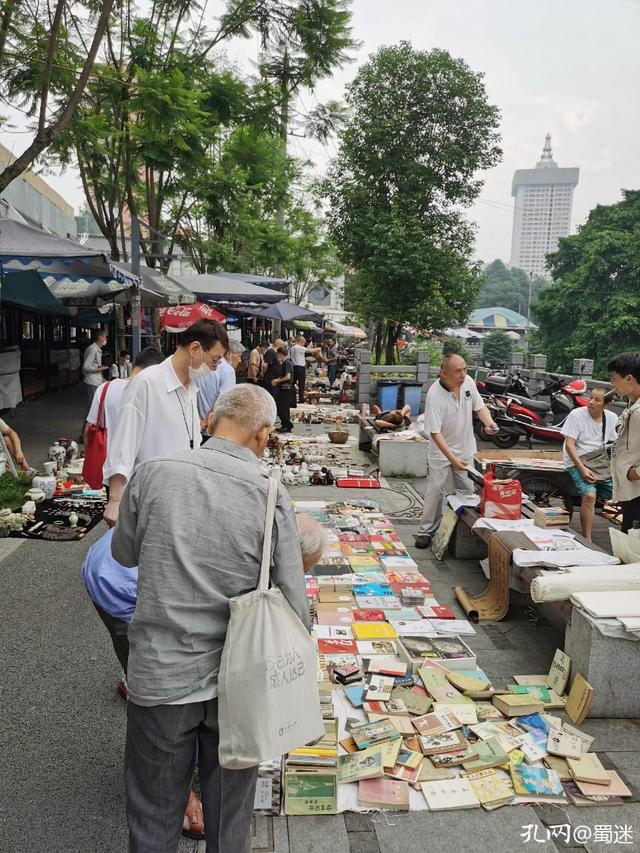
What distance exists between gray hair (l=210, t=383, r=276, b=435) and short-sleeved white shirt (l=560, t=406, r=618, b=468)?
16.6 feet

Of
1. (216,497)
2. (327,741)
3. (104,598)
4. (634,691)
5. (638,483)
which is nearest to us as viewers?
(216,497)

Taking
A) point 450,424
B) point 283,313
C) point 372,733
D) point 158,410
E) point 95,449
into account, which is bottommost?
point 372,733

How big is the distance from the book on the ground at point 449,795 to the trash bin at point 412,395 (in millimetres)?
11941

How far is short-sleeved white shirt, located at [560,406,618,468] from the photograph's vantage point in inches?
255

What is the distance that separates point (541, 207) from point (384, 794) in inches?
7130

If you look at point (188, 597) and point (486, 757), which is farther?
point (486, 757)

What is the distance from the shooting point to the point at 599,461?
6398 millimetres

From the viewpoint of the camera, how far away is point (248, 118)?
40.4ft

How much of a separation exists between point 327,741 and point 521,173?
192051mm

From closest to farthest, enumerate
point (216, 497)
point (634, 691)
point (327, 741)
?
point (216, 497), point (327, 741), point (634, 691)

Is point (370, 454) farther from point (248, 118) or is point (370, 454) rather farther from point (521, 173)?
point (521, 173)

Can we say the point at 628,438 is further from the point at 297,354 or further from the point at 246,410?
the point at 297,354

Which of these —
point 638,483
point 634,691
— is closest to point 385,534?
point 638,483

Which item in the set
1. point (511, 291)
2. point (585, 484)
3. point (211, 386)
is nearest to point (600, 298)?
point (585, 484)
